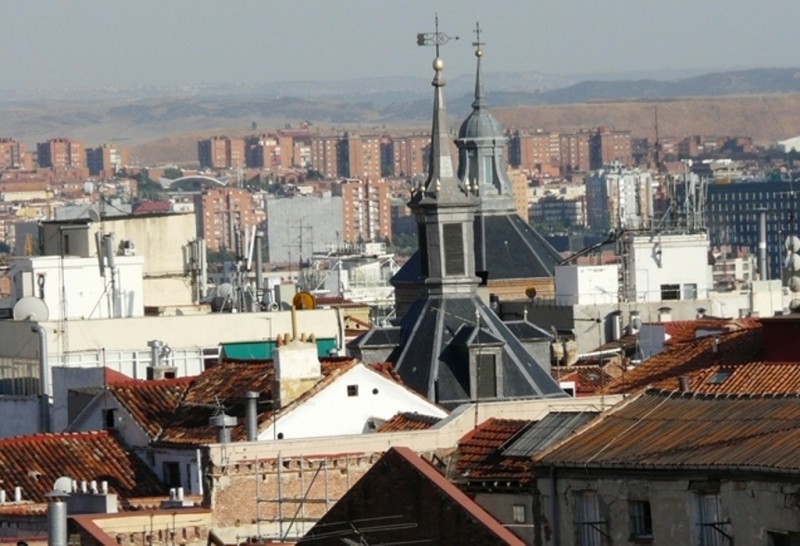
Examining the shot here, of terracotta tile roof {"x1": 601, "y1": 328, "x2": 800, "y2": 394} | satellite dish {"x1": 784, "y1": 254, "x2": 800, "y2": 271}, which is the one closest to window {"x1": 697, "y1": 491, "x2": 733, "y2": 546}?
terracotta tile roof {"x1": 601, "y1": 328, "x2": 800, "y2": 394}

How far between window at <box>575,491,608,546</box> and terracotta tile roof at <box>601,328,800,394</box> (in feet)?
28.0

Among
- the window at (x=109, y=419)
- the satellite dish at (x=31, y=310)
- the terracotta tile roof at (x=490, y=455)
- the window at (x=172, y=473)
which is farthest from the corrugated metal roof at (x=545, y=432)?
the satellite dish at (x=31, y=310)

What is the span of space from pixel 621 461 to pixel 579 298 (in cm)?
4607

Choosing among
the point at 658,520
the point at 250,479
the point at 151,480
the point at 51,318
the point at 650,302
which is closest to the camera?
the point at 658,520

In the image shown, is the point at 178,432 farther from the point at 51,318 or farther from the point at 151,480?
the point at 51,318

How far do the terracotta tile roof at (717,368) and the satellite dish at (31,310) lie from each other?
36.7 feet

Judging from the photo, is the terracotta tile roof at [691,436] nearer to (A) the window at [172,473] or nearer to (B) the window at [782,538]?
(B) the window at [782,538]

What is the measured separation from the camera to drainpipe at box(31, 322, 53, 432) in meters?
42.7

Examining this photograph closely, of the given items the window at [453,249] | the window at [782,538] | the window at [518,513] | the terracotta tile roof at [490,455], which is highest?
the window at [453,249]

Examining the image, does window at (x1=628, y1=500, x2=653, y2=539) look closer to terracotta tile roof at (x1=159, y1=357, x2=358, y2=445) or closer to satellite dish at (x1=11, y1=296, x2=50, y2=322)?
terracotta tile roof at (x1=159, y1=357, x2=358, y2=445)

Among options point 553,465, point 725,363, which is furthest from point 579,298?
point 553,465

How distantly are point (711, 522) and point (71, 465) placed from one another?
13.7 metres

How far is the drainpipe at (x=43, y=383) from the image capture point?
42719 mm

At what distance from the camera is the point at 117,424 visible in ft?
118
